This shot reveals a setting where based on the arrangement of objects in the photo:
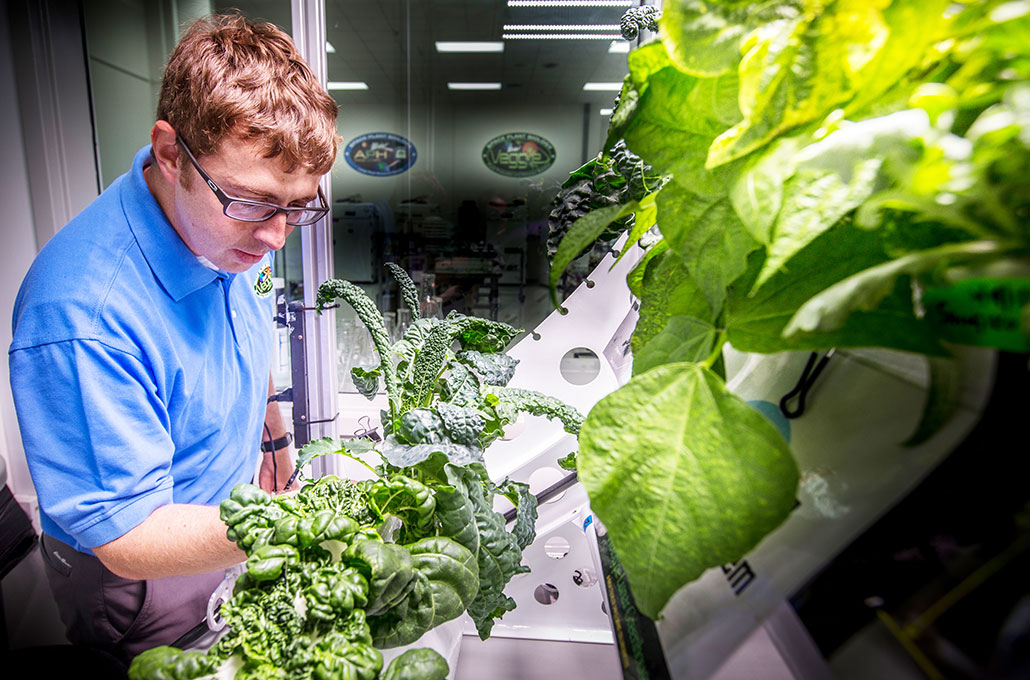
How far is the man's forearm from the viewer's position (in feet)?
2.18

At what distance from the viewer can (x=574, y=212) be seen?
0.46 meters

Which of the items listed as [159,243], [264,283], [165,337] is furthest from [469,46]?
[165,337]

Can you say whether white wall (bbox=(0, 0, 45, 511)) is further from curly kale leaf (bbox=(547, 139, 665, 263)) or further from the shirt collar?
curly kale leaf (bbox=(547, 139, 665, 263))

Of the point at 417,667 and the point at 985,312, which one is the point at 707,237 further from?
the point at 417,667

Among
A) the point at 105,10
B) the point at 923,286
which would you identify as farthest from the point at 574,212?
the point at 105,10

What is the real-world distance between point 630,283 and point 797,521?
0.85 ft

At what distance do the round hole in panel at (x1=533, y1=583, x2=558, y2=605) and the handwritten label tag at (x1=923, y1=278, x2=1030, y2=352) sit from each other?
626 millimetres

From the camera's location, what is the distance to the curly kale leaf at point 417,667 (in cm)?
35

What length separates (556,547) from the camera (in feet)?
2.46

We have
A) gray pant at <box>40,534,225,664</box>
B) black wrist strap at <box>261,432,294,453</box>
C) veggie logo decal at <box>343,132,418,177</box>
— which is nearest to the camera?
gray pant at <box>40,534,225,664</box>

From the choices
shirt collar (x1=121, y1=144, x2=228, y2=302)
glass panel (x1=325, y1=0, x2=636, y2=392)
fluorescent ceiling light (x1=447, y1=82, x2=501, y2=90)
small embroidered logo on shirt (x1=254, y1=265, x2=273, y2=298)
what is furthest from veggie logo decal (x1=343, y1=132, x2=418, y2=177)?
shirt collar (x1=121, y1=144, x2=228, y2=302)

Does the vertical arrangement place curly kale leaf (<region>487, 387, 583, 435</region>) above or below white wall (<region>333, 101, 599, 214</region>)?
below

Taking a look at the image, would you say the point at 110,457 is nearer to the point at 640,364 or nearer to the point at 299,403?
the point at 640,364

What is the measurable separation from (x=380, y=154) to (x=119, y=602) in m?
1.77
